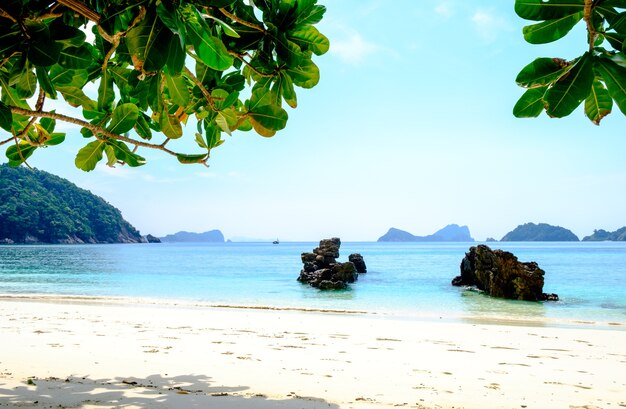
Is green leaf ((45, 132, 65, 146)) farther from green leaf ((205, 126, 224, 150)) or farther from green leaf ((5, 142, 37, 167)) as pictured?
green leaf ((205, 126, 224, 150))

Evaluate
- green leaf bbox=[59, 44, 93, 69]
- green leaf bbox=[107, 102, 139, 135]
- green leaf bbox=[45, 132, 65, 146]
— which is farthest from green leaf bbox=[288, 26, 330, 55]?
green leaf bbox=[45, 132, 65, 146]

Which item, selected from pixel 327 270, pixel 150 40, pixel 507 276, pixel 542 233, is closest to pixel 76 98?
pixel 150 40

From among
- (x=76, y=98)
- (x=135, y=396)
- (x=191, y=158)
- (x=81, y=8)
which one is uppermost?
(x=81, y=8)

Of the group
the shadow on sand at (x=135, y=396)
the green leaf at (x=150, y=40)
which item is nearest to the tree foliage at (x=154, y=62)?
the green leaf at (x=150, y=40)

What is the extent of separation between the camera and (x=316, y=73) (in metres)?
1.95

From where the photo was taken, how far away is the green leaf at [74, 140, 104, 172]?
8.03 feet

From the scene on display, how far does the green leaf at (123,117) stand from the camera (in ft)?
7.25

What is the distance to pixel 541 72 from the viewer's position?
1.28 m

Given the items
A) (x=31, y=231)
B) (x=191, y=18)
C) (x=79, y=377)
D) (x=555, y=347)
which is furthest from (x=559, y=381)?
(x=31, y=231)

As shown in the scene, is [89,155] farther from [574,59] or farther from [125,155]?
[574,59]

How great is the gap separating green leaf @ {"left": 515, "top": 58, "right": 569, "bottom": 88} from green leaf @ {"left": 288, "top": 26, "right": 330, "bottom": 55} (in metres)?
0.84

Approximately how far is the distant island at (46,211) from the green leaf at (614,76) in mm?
80307

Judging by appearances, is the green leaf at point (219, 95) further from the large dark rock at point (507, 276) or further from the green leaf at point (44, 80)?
the large dark rock at point (507, 276)

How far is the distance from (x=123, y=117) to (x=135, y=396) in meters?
2.02
